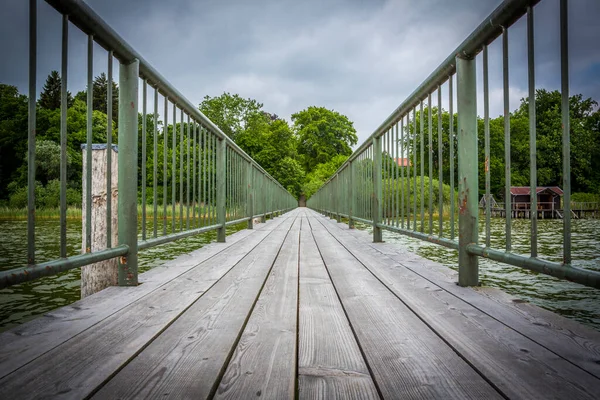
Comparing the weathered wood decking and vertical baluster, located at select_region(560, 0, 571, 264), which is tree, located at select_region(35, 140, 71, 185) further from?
vertical baluster, located at select_region(560, 0, 571, 264)

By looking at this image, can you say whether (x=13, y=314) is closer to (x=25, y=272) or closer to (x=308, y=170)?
(x=25, y=272)

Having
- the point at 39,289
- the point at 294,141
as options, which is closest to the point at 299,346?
the point at 39,289

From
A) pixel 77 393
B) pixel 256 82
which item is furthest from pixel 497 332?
pixel 256 82

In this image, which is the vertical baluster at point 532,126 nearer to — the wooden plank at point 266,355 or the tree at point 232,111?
the wooden plank at point 266,355

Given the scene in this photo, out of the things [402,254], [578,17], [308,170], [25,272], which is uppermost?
[308,170]

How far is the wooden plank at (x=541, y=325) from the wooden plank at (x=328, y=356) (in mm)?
528

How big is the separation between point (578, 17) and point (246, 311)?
1451 millimetres

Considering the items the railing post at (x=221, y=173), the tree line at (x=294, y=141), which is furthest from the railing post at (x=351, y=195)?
the railing post at (x=221, y=173)

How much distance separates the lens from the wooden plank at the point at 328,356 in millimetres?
669

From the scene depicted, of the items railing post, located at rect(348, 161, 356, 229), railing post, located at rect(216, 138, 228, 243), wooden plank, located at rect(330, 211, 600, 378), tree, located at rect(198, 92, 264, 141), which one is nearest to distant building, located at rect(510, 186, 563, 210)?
railing post, located at rect(348, 161, 356, 229)

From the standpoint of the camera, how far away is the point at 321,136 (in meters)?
41.2

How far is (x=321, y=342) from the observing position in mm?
910

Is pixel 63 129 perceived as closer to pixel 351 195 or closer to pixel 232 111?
pixel 351 195

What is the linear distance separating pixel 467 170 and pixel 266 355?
1279mm
